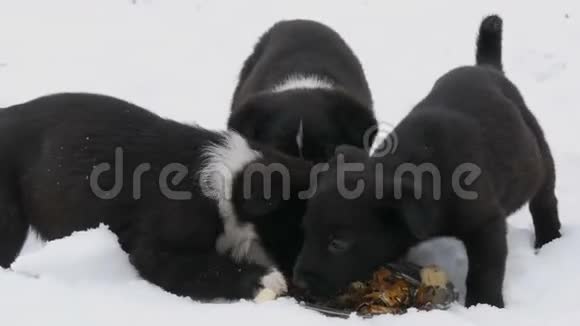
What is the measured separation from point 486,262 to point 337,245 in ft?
2.46

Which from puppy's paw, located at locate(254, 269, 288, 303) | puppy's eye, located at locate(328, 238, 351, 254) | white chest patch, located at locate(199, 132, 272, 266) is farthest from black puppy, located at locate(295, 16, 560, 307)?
white chest patch, located at locate(199, 132, 272, 266)

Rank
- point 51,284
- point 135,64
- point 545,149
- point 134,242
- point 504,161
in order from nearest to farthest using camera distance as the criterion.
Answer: point 51,284 → point 134,242 → point 504,161 → point 545,149 → point 135,64

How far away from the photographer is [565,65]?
732 cm

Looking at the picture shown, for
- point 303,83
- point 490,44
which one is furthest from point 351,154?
point 490,44

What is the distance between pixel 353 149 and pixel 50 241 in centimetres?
159

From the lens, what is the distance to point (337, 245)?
3875 millimetres

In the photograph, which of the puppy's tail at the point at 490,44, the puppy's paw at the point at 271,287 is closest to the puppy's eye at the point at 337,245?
the puppy's paw at the point at 271,287

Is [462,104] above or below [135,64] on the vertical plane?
above

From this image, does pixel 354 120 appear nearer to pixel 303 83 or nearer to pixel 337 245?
pixel 303 83

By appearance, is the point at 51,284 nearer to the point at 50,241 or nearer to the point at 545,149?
the point at 50,241


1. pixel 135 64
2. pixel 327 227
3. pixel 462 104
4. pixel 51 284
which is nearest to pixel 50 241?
pixel 51 284

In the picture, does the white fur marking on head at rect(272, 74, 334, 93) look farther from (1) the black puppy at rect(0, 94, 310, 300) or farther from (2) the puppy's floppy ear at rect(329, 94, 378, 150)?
(1) the black puppy at rect(0, 94, 310, 300)

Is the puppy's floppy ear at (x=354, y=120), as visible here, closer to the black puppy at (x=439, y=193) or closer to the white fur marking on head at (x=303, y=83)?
the white fur marking on head at (x=303, y=83)

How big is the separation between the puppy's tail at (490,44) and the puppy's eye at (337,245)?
2.16 m
